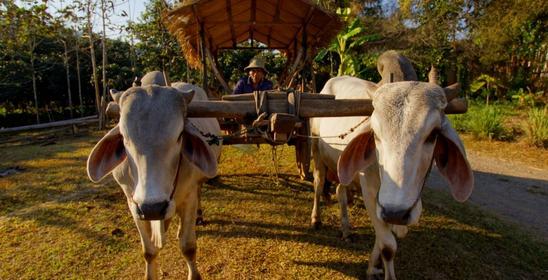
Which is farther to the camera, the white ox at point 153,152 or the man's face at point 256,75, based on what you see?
the man's face at point 256,75

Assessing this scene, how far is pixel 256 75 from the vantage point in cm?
551

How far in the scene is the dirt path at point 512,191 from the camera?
14.5ft

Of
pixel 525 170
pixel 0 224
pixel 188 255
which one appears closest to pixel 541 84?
pixel 525 170

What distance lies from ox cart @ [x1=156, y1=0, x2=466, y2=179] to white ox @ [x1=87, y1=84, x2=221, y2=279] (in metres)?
0.32

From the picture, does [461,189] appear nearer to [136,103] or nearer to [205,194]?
[136,103]

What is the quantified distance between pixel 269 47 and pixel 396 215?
209 inches

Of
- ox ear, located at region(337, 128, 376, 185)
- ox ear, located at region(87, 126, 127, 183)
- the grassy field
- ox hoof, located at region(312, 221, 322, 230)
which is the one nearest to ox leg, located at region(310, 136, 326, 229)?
ox hoof, located at region(312, 221, 322, 230)

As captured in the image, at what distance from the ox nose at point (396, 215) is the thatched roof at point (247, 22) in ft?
11.0

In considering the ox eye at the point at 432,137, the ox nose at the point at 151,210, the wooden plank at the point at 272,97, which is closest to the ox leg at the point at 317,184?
the wooden plank at the point at 272,97

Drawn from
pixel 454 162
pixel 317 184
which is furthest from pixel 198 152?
pixel 317 184

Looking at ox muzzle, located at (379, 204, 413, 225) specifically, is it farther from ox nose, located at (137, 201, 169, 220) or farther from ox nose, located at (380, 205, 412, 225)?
ox nose, located at (137, 201, 169, 220)

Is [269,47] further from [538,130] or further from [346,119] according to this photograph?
[538,130]

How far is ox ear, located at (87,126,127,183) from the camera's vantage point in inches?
89.4

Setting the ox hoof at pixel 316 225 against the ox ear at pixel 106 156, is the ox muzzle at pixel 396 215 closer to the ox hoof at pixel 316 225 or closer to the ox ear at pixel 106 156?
the ox ear at pixel 106 156
